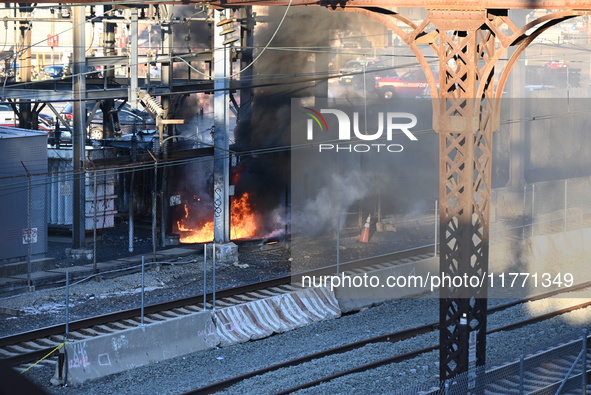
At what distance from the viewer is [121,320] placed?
45.5 feet

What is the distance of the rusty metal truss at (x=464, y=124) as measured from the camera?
8.82m

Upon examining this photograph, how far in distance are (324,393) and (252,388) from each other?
0.98 m

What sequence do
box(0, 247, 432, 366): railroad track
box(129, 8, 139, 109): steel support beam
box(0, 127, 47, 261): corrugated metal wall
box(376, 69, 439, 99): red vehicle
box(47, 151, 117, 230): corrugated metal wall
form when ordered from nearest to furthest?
box(0, 247, 432, 366): railroad track → box(0, 127, 47, 261): corrugated metal wall → box(129, 8, 139, 109): steel support beam → box(47, 151, 117, 230): corrugated metal wall → box(376, 69, 439, 99): red vehicle

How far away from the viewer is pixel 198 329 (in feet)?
44.3

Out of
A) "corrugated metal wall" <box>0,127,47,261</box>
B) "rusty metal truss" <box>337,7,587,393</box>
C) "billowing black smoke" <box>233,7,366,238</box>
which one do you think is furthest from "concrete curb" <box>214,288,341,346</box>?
"billowing black smoke" <box>233,7,366,238</box>

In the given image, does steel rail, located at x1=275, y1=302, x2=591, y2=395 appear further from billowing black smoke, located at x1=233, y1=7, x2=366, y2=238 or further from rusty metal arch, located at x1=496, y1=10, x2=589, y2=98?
billowing black smoke, located at x1=233, y1=7, x2=366, y2=238

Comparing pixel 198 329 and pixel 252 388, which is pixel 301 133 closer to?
pixel 198 329

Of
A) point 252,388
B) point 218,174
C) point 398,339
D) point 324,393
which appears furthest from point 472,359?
point 218,174

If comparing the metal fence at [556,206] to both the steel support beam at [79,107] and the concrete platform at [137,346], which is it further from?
the steel support beam at [79,107]

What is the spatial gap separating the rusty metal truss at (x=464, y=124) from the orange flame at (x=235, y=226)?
11582mm

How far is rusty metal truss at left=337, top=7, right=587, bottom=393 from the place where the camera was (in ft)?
28.9

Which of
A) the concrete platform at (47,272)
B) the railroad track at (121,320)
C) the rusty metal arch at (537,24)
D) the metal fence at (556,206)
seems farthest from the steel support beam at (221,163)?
the rusty metal arch at (537,24)

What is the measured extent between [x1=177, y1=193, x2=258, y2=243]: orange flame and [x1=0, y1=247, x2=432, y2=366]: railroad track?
381 cm

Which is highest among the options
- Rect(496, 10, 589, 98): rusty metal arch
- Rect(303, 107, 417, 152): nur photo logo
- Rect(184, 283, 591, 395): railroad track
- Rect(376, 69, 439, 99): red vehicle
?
Rect(376, 69, 439, 99): red vehicle
